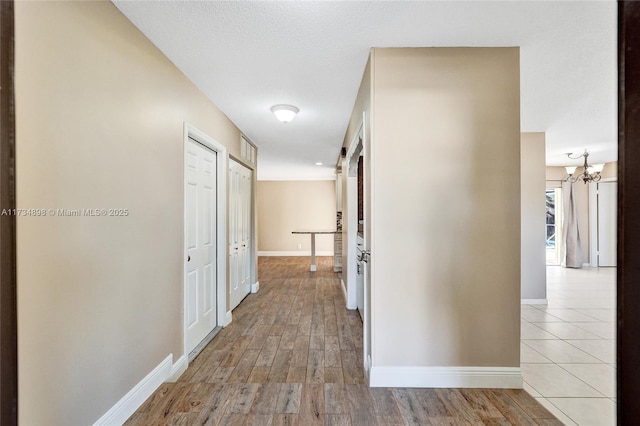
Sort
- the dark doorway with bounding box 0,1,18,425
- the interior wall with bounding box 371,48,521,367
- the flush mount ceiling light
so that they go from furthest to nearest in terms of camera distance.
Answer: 1. the flush mount ceiling light
2. the interior wall with bounding box 371,48,521,367
3. the dark doorway with bounding box 0,1,18,425

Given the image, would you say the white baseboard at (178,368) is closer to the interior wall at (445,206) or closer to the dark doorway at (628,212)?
the interior wall at (445,206)

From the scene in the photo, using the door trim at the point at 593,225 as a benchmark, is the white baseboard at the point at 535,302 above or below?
A: below

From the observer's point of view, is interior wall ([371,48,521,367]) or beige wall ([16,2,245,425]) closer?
beige wall ([16,2,245,425])

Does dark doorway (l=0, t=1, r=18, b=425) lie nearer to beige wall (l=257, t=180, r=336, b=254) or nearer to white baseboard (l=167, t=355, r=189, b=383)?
white baseboard (l=167, t=355, r=189, b=383)

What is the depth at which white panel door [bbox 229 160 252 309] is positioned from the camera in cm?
388

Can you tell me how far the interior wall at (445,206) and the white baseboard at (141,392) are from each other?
1516mm

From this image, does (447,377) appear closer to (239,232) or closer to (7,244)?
(7,244)

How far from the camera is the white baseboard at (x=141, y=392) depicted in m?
1.63

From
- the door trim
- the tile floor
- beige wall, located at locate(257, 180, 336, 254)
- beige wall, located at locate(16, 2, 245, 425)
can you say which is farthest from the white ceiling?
beige wall, located at locate(257, 180, 336, 254)

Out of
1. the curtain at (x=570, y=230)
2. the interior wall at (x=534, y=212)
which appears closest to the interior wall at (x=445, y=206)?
the interior wall at (x=534, y=212)

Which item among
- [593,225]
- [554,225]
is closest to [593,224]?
[593,225]

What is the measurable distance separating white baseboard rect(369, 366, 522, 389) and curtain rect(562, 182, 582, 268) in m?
6.61

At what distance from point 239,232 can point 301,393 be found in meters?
2.71

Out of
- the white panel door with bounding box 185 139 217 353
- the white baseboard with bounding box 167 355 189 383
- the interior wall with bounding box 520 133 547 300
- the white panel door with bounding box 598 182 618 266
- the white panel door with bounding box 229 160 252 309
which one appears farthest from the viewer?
the white panel door with bounding box 598 182 618 266
